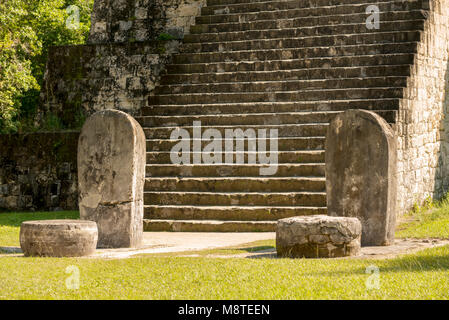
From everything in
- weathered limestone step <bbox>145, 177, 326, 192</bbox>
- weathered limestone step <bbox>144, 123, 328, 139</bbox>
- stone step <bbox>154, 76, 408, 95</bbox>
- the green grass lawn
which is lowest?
the green grass lawn

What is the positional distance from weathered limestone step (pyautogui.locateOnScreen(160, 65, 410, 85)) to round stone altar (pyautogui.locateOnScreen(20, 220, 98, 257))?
6.77 m

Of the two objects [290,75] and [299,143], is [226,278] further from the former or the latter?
[290,75]

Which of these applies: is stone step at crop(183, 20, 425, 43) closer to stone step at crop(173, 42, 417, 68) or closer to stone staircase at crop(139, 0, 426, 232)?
stone staircase at crop(139, 0, 426, 232)

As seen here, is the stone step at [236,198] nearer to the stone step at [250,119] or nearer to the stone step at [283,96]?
the stone step at [250,119]

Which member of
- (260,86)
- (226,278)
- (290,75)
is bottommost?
(226,278)

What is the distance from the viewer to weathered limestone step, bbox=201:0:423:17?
50.0 feet

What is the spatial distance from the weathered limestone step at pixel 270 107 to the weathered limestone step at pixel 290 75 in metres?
0.82

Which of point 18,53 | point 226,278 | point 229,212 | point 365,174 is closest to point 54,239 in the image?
point 226,278

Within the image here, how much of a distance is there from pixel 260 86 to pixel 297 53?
1.15 metres

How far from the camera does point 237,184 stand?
40.5 feet

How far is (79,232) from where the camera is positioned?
8.56 m

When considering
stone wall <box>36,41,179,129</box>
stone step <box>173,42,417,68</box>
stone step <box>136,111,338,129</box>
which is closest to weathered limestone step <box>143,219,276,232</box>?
stone step <box>136,111,338,129</box>

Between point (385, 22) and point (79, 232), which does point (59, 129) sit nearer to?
point (385, 22)

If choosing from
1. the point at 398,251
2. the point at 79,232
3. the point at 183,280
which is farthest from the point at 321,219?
the point at 79,232
